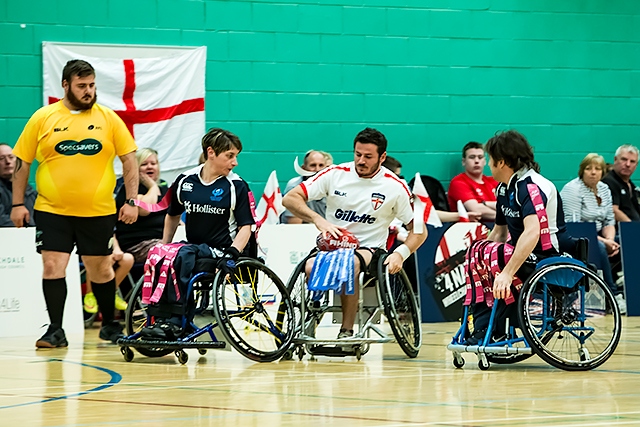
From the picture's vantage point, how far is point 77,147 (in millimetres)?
6078

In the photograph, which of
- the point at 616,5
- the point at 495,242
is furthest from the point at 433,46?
the point at 495,242

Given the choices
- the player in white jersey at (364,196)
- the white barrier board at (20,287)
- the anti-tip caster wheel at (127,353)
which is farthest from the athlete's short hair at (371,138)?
the white barrier board at (20,287)

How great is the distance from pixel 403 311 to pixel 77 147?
194 cm

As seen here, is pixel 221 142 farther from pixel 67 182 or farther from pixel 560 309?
pixel 560 309

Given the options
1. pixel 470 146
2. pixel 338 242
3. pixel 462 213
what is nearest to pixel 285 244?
pixel 462 213

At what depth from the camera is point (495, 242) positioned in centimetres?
508

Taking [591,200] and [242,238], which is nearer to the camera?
[242,238]

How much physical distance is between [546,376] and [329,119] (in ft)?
16.8

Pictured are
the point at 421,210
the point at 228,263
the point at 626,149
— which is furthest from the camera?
the point at 626,149

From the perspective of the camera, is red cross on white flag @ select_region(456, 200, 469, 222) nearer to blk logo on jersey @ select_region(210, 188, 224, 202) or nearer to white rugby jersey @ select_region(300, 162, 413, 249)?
white rugby jersey @ select_region(300, 162, 413, 249)

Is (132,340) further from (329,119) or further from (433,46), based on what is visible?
(433,46)

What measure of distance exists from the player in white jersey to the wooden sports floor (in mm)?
606

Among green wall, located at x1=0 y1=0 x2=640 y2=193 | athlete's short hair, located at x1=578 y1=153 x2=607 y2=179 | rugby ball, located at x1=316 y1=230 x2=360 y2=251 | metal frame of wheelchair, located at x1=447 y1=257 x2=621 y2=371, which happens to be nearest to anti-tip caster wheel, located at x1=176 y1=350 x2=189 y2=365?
rugby ball, located at x1=316 y1=230 x2=360 y2=251

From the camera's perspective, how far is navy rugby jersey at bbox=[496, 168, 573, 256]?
4926mm
